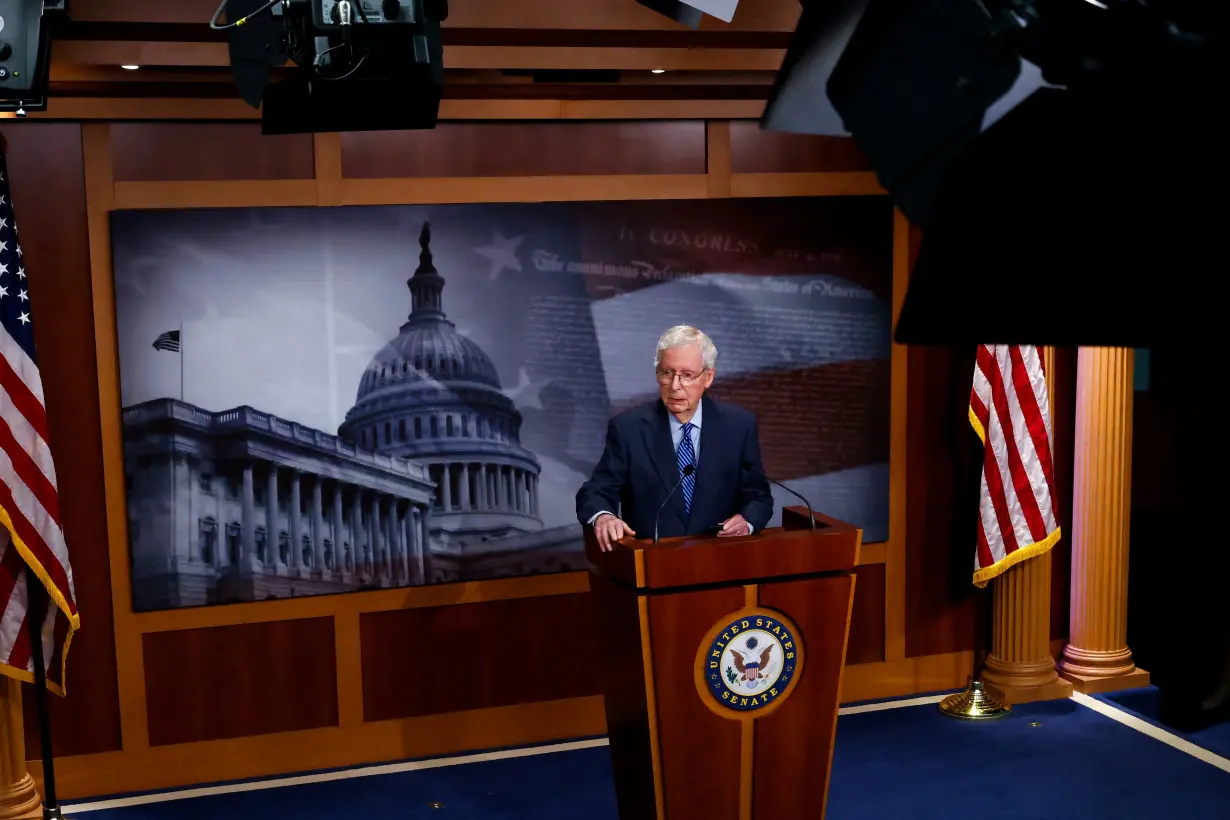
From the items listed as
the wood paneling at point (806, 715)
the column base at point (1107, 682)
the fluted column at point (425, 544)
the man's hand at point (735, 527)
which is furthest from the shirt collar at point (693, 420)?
the column base at point (1107, 682)

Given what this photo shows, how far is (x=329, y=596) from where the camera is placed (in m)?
4.77

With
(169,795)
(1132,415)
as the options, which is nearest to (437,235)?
(169,795)

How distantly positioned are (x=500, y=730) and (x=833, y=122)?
419 cm

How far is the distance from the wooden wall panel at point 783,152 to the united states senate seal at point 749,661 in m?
2.27

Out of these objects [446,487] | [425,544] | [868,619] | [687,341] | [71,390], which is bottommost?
[868,619]

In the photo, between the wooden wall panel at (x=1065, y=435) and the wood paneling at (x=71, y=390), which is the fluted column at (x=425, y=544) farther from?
the wooden wall panel at (x=1065, y=435)

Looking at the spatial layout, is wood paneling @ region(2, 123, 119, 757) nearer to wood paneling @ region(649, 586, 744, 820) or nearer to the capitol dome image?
the capitol dome image

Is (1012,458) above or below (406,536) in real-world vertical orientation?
above

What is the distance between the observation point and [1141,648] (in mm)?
5727

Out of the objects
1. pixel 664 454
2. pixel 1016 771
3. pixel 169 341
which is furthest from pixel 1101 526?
pixel 169 341

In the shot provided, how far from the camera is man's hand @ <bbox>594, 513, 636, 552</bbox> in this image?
3539mm

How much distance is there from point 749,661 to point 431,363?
1921 mm

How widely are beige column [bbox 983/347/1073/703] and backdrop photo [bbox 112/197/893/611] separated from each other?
3.11 feet

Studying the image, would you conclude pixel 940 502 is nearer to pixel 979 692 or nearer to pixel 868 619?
pixel 868 619
